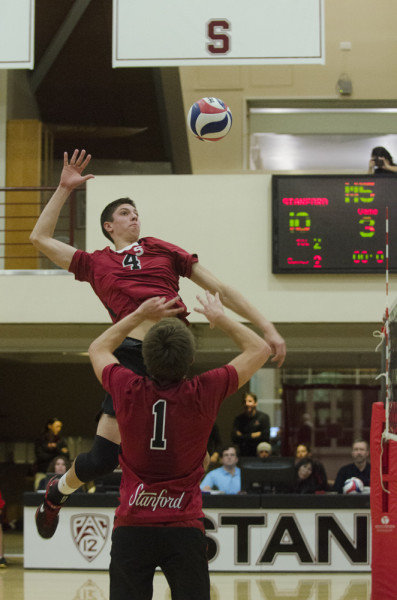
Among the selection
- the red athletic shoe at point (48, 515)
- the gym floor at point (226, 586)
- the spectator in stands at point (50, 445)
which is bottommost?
the gym floor at point (226, 586)

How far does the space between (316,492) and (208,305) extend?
25.2 ft

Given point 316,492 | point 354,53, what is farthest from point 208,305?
point 354,53

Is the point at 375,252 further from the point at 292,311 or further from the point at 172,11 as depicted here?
the point at 172,11

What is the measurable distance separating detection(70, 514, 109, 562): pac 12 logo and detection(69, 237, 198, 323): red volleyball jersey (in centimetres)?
588

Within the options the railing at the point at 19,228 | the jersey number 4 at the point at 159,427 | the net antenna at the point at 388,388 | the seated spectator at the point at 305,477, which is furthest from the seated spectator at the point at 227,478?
the jersey number 4 at the point at 159,427

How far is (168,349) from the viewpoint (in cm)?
362

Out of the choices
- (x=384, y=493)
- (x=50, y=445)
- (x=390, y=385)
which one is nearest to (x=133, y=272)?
(x=390, y=385)

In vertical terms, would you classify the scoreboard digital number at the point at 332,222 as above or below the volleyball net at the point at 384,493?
above

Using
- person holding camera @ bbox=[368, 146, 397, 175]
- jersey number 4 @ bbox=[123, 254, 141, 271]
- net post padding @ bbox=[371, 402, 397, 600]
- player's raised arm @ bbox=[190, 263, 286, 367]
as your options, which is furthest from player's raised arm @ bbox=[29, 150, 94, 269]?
person holding camera @ bbox=[368, 146, 397, 175]

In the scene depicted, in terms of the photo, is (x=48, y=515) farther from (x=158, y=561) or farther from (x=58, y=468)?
(x=58, y=468)

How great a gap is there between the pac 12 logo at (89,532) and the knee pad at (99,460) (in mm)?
5509

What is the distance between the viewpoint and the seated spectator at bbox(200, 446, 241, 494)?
1128 centimetres

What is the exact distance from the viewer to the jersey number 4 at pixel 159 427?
3.62 metres

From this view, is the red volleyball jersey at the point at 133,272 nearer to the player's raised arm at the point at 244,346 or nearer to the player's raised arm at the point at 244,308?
the player's raised arm at the point at 244,308
